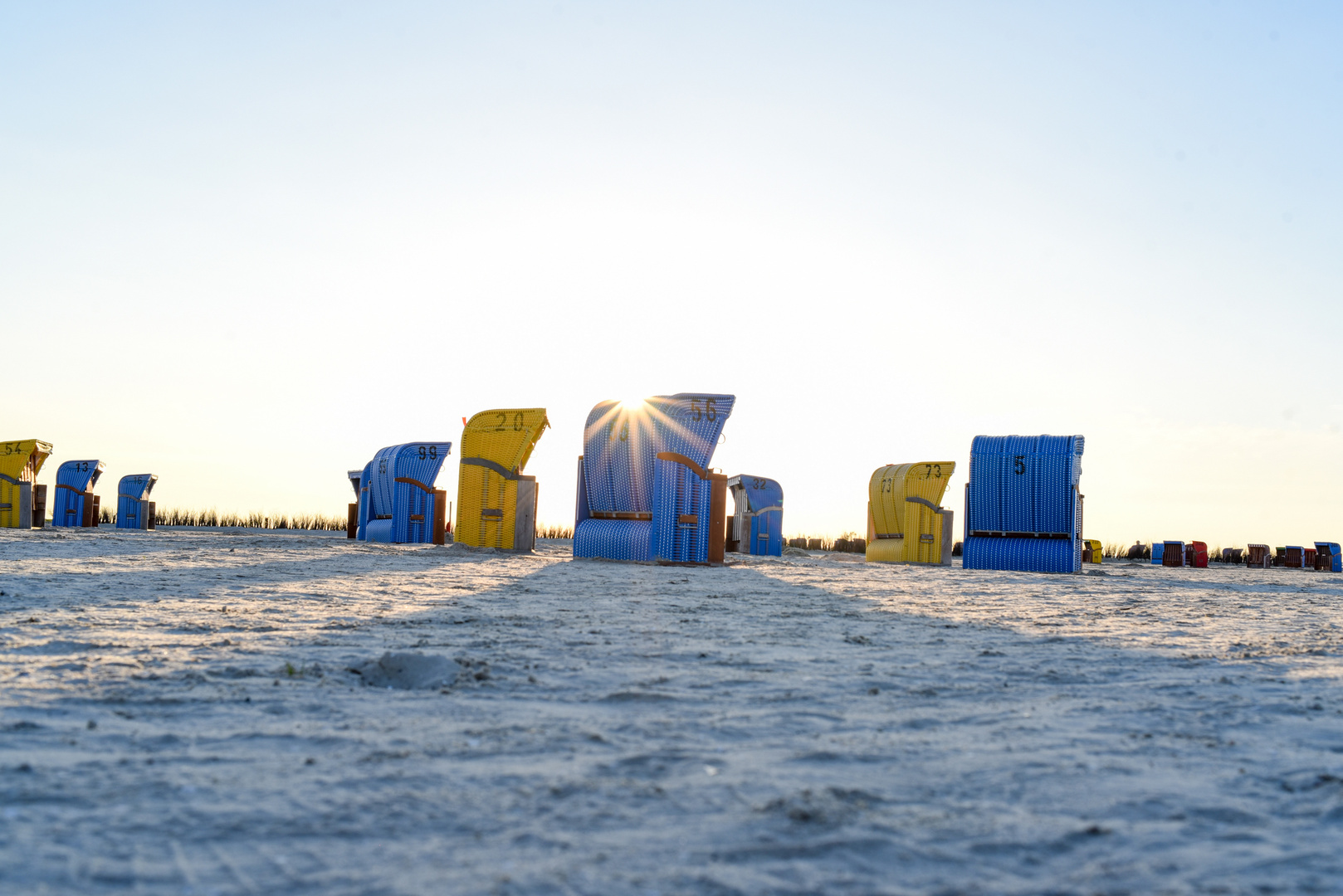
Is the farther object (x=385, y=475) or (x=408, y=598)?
(x=385, y=475)

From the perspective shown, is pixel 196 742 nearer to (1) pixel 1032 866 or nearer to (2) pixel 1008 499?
(1) pixel 1032 866

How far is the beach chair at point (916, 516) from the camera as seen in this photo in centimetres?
1998

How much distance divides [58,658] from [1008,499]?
16636 millimetres

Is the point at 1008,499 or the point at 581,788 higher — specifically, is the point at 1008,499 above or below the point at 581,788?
above

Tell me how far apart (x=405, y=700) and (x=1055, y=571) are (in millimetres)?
15872

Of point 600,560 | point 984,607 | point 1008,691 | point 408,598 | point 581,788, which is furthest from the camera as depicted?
point 600,560

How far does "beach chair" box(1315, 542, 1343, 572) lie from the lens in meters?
29.1

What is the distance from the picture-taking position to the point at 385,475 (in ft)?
73.4

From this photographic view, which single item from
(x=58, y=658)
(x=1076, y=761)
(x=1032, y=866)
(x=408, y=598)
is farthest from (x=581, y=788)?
(x=408, y=598)

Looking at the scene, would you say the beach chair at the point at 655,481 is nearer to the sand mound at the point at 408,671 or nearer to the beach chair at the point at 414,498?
the beach chair at the point at 414,498

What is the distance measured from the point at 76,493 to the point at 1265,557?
120 ft

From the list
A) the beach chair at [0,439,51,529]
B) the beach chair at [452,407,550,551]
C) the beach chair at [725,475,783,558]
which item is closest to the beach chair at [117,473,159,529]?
the beach chair at [0,439,51,529]

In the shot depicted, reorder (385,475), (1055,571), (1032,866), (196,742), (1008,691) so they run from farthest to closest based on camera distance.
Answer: (385,475), (1055,571), (1008,691), (196,742), (1032,866)

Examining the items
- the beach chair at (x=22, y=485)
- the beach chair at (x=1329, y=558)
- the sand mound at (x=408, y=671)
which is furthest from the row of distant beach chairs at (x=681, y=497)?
the beach chair at (x=1329, y=558)
